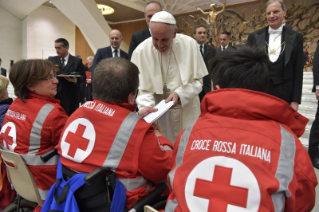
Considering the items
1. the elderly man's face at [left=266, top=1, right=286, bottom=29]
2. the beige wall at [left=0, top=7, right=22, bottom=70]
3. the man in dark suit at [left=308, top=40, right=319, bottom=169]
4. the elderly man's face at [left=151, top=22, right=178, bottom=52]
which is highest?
the beige wall at [left=0, top=7, right=22, bottom=70]

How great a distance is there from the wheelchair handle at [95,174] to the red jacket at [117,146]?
5 centimetres

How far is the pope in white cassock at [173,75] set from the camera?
78.3 inches

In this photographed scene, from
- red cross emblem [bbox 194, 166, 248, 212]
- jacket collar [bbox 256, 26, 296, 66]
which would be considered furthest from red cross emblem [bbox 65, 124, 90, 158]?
jacket collar [bbox 256, 26, 296, 66]

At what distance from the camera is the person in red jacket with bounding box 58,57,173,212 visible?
45.0 inches

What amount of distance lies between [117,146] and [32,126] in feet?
2.26

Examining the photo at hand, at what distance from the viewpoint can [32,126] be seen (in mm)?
1548

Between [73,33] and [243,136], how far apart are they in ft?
51.6

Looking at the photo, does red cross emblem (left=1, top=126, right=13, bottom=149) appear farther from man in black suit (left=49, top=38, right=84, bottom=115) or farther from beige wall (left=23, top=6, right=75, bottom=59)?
beige wall (left=23, top=6, right=75, bottom=59)

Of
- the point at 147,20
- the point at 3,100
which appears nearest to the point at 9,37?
the point at 147,20

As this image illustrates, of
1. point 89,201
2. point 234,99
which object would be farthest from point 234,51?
point 89,201

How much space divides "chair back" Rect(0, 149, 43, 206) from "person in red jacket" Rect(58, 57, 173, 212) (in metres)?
0.34

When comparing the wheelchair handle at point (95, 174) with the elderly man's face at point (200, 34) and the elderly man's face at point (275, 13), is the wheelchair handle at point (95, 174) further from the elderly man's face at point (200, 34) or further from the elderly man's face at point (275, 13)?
the elderly man's face at point (200, 34)

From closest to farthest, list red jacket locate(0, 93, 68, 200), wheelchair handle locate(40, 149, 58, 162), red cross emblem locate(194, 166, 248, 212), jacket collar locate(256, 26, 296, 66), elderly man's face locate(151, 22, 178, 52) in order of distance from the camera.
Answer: red cross emblem locate(194, 166, 248, 212)
wheelchair handle locate(40, 149, 58, 162)
red jacket locate(0, 93, 68, 200)
elderly man's face locate(151, 22, 178, 52)
jacket collar locate(256, 26, 296, 66)

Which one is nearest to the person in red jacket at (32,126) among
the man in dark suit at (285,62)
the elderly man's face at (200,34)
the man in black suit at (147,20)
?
the man in black suit at (147,20)
